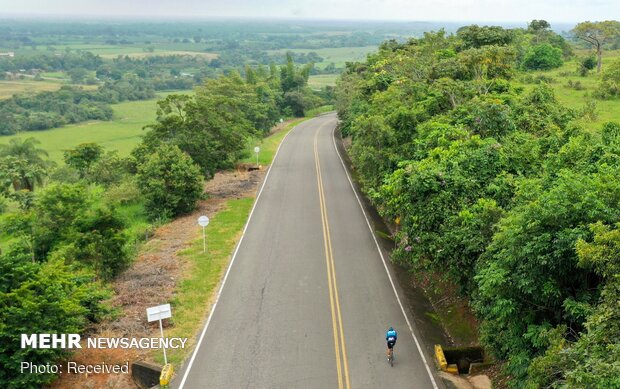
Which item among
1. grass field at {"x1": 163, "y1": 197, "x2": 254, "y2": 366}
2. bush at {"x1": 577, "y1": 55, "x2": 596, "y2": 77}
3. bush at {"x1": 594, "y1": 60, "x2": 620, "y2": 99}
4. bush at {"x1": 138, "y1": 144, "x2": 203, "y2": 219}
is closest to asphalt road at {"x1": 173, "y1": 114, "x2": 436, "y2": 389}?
grass field at {"x1": 163, "y1": 197, "x2": 254, "y2": 366}

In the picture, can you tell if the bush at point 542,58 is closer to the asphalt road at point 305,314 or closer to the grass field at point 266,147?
the grass field at point 266,147

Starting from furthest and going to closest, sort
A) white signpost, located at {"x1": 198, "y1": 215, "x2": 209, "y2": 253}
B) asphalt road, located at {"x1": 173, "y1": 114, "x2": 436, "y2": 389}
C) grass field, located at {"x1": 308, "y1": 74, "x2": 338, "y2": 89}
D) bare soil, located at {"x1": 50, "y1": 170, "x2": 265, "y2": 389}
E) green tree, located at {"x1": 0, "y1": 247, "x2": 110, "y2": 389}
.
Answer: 1. grass field, located at {"x1": 308, "y1": 74, "x2": 338, "y2": 89}
2. white signpost, located at {"x1": 198, "y1": 215, "x2": 209, "y2": 253}
3. asphalt road, located at {"x1": 173, "y1": 114, "x2": 436, "y2": 389}
4. bare soil, located at {"x1": 50, "y1": 170, "x2": 265, "y2": 389}
5. green tree, located at {"x1": 0, "y1": 247, "x2": 110, "y2": 389}

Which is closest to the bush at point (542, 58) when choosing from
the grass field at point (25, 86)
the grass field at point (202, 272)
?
the grass field at point (202, 272)

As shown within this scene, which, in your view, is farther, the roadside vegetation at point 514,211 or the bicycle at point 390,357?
the bicycle at point 390,357

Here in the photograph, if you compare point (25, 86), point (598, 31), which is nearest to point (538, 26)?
point (598, 31)

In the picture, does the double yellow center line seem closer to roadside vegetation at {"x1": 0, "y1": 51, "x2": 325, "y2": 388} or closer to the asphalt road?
the asphalt road

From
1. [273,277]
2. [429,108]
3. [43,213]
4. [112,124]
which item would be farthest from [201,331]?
[112,124]
